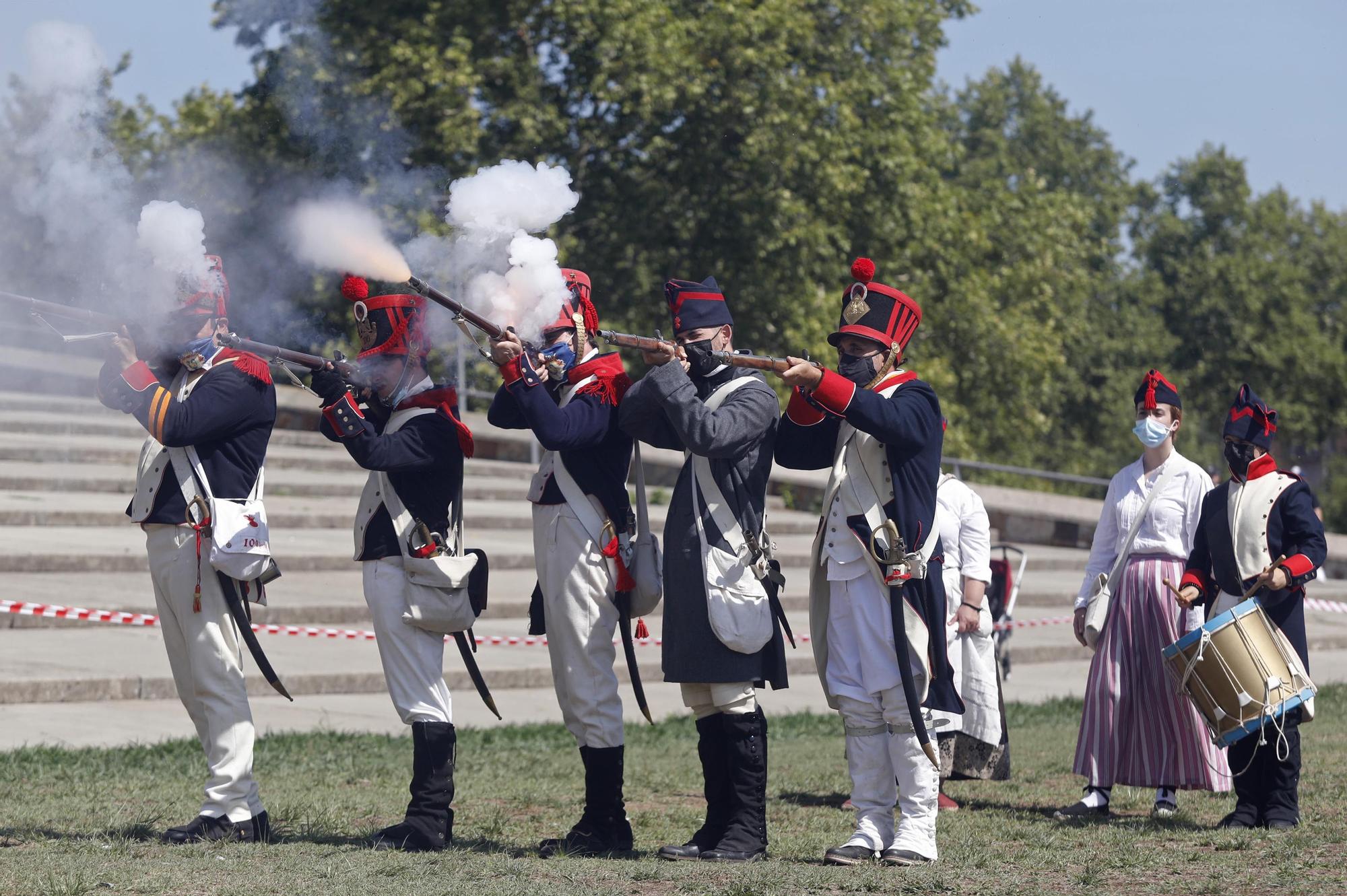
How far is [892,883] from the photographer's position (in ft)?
18.0

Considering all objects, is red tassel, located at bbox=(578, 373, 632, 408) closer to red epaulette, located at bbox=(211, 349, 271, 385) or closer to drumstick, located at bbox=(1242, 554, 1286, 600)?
red epaulette, located at bbox=(211, 349, 271, 385)

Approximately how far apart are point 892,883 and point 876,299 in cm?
208

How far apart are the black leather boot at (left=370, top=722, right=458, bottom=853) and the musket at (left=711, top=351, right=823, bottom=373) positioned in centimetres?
177

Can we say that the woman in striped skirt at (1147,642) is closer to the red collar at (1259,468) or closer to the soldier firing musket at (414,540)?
the red collar at (1259,468)

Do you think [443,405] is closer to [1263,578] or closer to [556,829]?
[556,829]

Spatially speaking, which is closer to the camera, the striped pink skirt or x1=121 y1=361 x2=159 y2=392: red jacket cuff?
x1=121 y1=361 x2=159 y2=392: red jacket cuff

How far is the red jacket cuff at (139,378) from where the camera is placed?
20.4ft

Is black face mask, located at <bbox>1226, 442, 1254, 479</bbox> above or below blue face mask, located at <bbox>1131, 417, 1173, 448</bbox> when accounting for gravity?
below

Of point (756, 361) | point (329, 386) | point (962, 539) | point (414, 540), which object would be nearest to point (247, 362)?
point (329, 386)

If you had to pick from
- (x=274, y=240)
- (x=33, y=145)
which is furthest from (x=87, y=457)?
(x=33, y=145)

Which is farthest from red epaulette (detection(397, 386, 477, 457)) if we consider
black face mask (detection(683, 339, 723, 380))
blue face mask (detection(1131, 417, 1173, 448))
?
blue face mask (detection(1131, 417, 1173, 448))

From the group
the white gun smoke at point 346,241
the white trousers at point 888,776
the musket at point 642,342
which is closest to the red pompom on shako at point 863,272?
the musket at point 642,342

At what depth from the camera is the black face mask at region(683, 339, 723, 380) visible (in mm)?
6156

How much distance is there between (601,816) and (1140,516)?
3204mm
